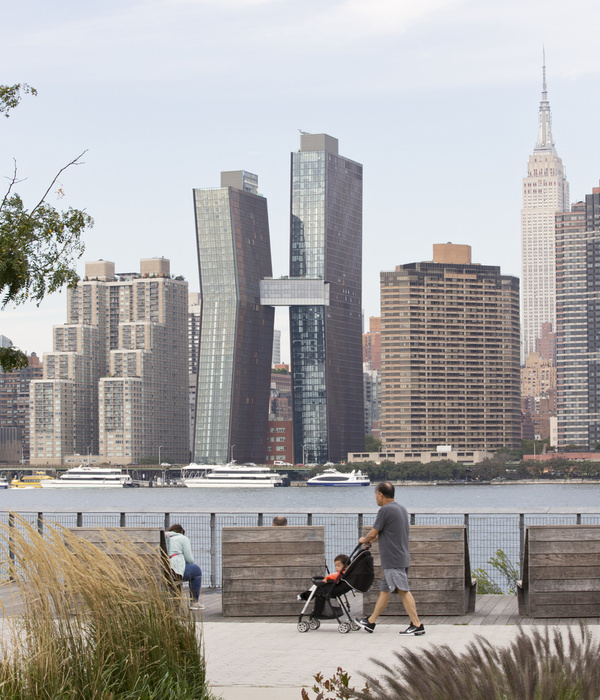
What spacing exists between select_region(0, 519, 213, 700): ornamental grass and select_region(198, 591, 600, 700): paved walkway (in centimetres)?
53

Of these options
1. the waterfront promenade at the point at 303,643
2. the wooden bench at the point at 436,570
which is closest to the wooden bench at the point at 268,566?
the waterfront promenade at the point at 303,643

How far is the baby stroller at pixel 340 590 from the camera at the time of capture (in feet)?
45.0

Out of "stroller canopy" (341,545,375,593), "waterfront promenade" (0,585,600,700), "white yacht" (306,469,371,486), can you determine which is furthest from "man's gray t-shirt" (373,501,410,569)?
"white yacht" (306,469,371,486)

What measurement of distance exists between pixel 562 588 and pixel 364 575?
247cm

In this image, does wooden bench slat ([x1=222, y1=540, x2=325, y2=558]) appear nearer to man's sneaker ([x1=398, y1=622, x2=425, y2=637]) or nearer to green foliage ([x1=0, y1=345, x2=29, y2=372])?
man's sneaker ([x1=398, y1=622, x2=425, y2=637])

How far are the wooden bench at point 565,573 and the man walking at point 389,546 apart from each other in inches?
66.4

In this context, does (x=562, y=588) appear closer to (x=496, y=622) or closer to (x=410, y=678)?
(x=496, y=622)

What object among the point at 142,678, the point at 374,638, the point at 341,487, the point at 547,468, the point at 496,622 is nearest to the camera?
→ the point at 142,678

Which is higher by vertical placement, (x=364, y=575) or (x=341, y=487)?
(x=364, y=575)

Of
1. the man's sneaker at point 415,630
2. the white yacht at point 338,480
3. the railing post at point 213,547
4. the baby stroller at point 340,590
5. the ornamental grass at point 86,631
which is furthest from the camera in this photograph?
the white yacht at point 338,480

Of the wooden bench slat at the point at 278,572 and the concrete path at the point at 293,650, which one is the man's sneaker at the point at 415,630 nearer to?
the concrete path at the point at 293,650

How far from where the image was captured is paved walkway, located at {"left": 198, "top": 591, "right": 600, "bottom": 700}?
10.5 meters

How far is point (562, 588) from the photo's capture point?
46.8ft

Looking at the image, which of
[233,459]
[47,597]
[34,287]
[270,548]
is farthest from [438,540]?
[233,459]
